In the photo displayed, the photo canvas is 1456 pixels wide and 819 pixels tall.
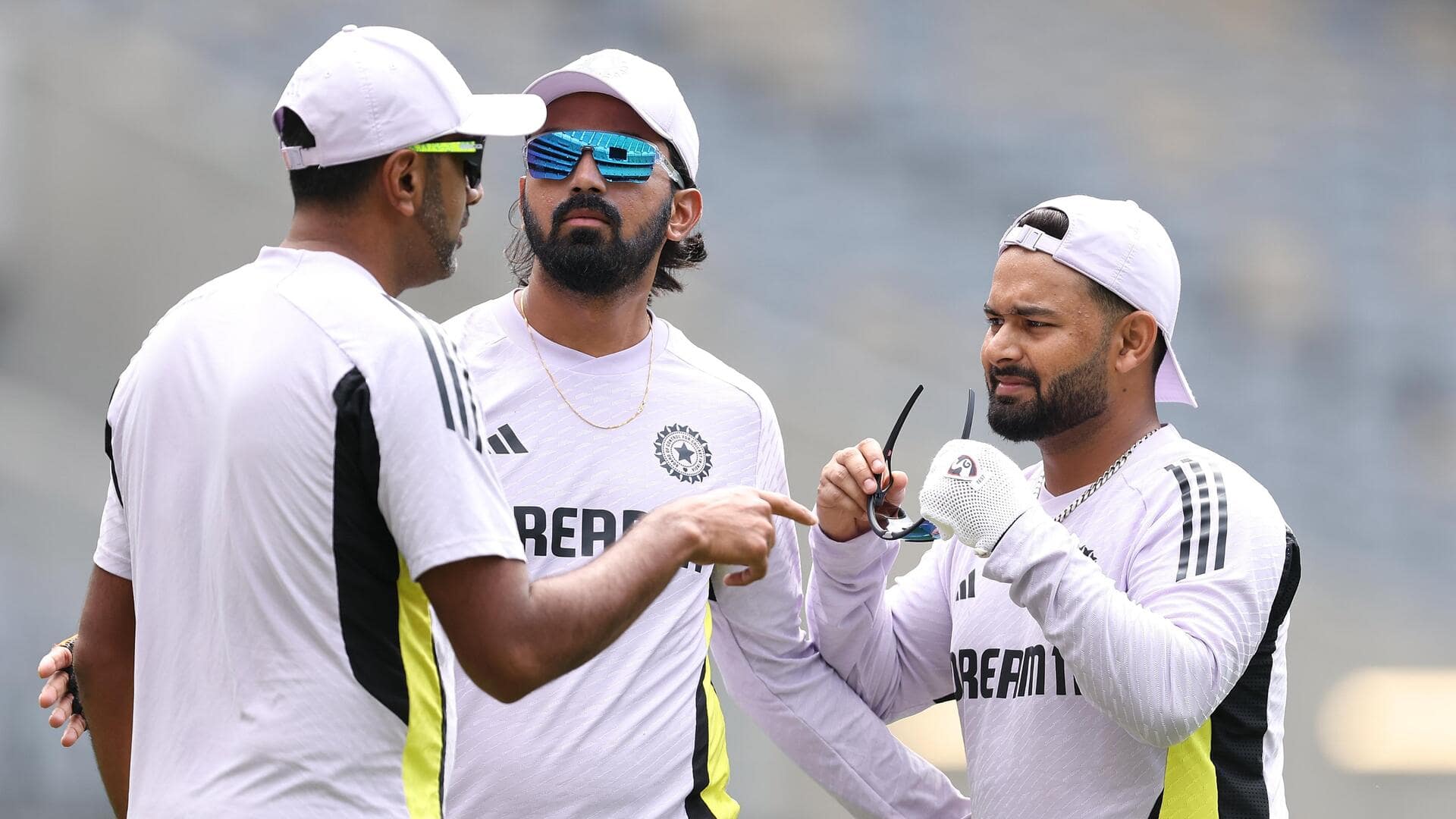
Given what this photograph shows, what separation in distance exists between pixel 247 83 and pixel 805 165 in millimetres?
2098

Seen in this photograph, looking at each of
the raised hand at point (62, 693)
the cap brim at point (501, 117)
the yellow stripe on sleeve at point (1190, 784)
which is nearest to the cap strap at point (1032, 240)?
the yellow stripe on sleeve at point (1190, 784)

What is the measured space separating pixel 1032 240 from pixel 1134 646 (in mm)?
791

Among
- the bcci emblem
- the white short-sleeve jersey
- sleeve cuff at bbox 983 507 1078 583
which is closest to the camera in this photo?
the white short-sleeve jersey

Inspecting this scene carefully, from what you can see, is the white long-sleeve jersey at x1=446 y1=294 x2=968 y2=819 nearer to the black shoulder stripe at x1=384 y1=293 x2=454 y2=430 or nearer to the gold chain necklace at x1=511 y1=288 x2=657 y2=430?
the gold chain necklace at x1=511 y1=288 x2=657 y2=430

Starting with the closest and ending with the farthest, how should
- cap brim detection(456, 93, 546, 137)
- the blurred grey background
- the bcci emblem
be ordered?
cap brim detection(456, 93, 546, 137) → the bcci emblem → the blurred grey background

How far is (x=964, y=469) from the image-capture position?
2.38m

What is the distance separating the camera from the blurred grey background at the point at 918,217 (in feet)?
17.5

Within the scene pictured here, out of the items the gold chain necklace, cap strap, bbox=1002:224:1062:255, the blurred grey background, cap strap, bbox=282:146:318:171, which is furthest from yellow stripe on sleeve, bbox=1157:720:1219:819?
the blurred grey background

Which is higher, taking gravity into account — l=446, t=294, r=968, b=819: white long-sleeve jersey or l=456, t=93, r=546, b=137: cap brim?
l=456, t=93, r=546, b=137: cap brim

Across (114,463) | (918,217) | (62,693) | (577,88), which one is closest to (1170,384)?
(577,88)

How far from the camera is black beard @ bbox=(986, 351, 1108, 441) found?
2604 millimetres

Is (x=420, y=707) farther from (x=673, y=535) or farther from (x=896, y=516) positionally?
(x=896, y=516)

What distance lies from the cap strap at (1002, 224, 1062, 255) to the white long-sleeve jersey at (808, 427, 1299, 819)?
38 cm

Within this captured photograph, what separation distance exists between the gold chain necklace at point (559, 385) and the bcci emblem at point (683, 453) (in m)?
0.07
